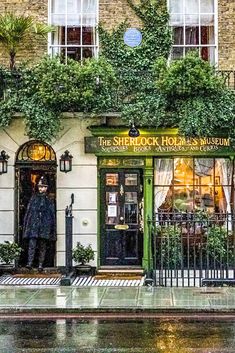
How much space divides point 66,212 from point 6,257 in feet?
6.54

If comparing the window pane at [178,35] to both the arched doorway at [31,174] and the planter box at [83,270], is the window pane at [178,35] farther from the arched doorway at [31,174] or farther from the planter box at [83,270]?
the planter box at [83,270]

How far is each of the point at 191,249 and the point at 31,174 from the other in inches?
174

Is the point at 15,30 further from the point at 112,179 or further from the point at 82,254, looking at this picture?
the point at 82,254

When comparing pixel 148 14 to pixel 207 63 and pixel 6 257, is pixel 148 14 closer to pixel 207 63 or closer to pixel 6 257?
pixel 207 63

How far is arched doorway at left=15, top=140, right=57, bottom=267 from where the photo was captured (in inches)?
667

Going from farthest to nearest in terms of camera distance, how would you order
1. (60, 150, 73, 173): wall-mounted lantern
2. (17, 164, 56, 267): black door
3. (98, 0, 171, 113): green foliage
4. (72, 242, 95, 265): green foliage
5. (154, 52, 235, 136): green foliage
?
(17, 164, 56, 267): black door
(60, 150, 73, 173): wall-mounted lantern
(98, 0, 171, 113): green foliage
(72, 242, 95, 265): green foliage
(154, 52, 235, 136): green foliage

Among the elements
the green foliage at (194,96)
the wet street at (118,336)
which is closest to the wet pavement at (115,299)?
the wet street at (118,336)

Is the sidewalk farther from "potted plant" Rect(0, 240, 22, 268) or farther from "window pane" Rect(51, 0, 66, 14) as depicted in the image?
"window pane" Rect(51, 0, 66, 14)

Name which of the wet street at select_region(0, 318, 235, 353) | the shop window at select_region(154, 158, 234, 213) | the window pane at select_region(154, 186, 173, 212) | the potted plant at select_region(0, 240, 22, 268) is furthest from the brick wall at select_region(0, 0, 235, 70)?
the wet street at select_region(0, 318, 235, 353)

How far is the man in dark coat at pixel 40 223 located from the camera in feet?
54.0

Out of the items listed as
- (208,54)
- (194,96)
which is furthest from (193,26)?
(194,96)

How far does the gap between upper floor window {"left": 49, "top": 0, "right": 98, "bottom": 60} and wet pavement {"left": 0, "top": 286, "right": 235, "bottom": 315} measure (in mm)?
6249

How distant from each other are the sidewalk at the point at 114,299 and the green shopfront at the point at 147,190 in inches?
94.4

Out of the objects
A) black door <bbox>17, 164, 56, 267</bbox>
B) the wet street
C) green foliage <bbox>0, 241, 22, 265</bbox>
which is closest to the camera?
the wet street
